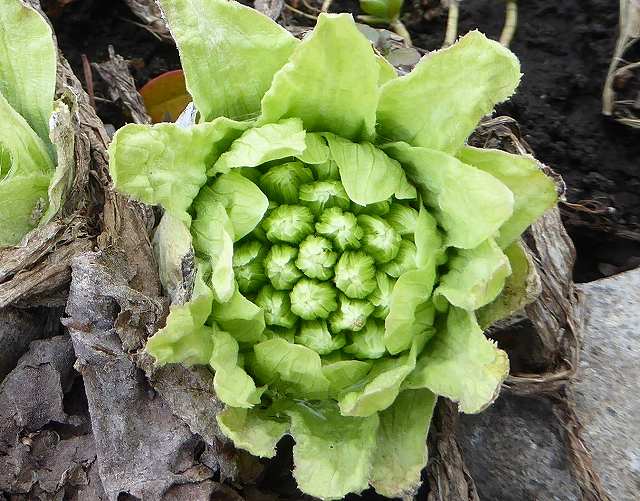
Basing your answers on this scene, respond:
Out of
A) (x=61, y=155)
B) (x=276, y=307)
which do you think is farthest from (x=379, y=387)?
(x=61, y=155)

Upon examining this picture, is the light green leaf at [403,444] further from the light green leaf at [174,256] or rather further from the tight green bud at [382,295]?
the light green leaf at [174,256]

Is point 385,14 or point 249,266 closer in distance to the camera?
point 249,266

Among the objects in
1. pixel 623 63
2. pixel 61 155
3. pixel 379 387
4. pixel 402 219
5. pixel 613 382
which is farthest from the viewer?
pixel 623 63

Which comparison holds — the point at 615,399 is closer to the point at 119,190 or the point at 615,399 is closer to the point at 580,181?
the point at 580,181

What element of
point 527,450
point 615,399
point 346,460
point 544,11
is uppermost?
point 544,11

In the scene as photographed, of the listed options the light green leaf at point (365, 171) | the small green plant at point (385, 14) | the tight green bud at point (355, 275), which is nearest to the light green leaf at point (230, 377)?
the tight green bud at point (355, 275)

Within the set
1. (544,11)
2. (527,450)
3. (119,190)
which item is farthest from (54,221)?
(544,11)

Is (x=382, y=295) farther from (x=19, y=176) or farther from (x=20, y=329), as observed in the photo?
(x=20, y=329)
